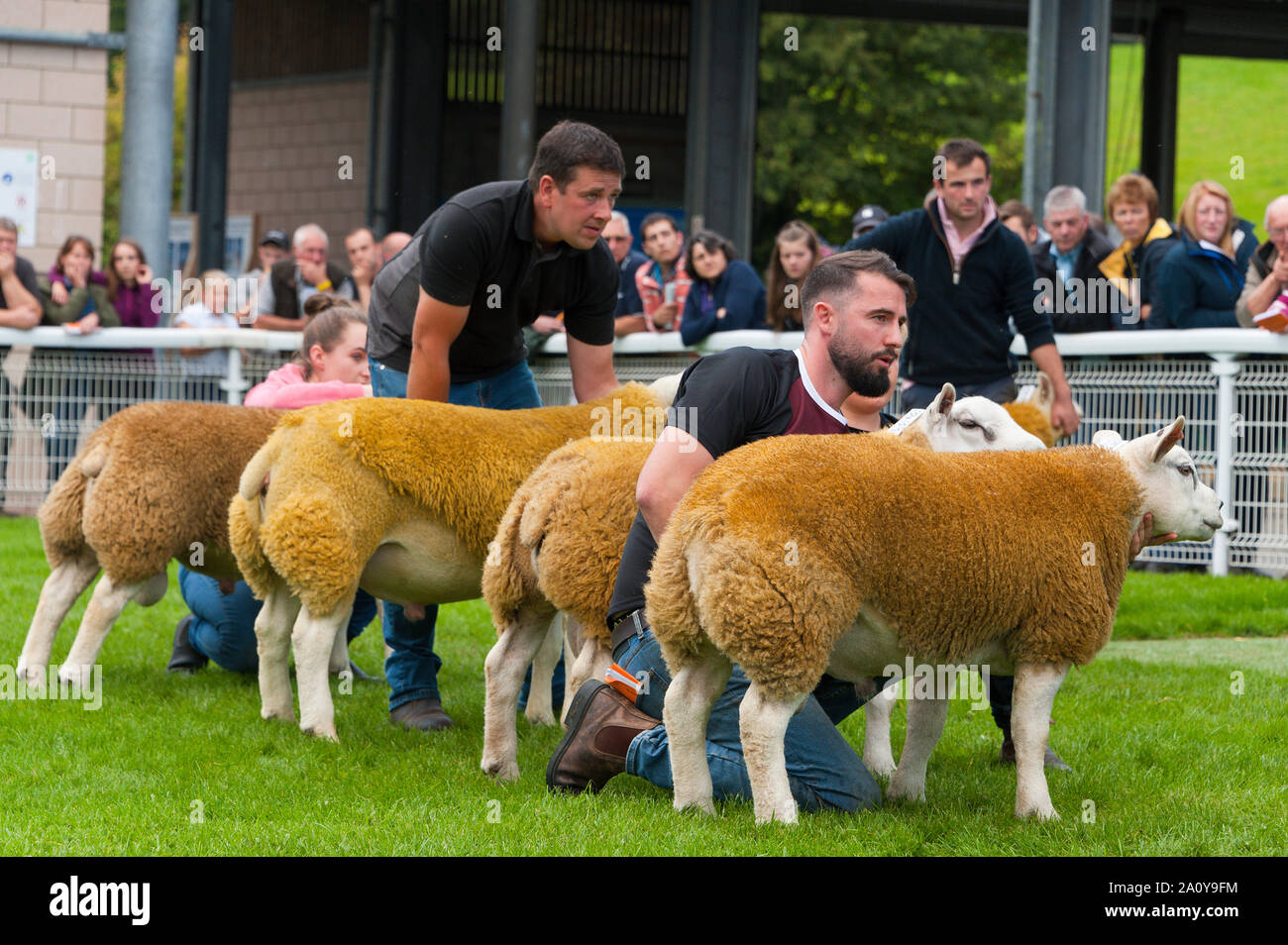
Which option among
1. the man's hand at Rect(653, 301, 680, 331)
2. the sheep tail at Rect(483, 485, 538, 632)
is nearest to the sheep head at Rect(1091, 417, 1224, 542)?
the sheep tail at Rect(483, 485, 538, 632)

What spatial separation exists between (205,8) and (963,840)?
16229 mm

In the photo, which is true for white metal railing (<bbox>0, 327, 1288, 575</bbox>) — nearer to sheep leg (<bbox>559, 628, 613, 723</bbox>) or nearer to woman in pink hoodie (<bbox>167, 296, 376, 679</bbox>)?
woman in pink hoodie (<bbox>167, 296, 376, 679</bbox>)

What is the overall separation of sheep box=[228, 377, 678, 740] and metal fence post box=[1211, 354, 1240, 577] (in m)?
4.81

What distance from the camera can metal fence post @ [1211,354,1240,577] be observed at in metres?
9.10

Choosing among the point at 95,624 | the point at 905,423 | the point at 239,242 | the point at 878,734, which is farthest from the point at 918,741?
the point at 239,242

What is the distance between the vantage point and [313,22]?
23750 mm

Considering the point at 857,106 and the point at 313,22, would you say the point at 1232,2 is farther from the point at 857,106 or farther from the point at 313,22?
the point at 313,22

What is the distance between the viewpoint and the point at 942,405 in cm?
486

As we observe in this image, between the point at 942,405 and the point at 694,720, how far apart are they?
1.35m

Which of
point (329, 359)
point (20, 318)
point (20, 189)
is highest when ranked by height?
point (20, 189)

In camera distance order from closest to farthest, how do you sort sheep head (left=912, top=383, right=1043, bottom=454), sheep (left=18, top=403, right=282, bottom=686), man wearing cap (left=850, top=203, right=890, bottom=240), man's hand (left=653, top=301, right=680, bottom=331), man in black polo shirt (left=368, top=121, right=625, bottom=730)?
1. sheep head (left=912, top=383, right=1043, bottom=454)
2. man in black polo shirt (left=368, top=121, right=625, bottom=730)
3. sheep (left=18, top=403, right=282, bottom=686)
4. man wearing cap (left=850, top=203, right=890, bottom=240)
5. man's hand (left=653, top=301, right=680, bottom=331)

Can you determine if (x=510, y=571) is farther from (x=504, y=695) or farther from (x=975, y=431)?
(x=975, y=431)

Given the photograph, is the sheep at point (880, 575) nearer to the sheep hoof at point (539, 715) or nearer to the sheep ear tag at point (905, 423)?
the sheep ear tag at point (905, 423)
